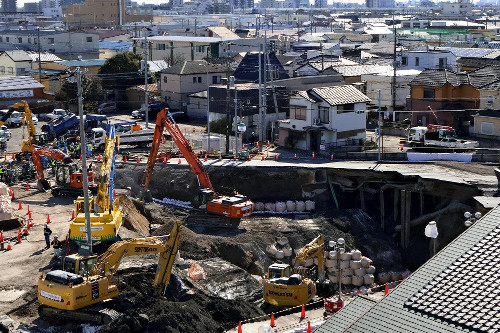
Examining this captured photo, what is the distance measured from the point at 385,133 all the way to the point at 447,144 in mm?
6852

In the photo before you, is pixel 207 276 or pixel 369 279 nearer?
pixel 207 276

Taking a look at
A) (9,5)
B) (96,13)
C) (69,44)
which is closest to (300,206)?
(69,44)

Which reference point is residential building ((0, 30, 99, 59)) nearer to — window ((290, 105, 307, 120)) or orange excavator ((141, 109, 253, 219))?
window ((290, 105, 307, 120))

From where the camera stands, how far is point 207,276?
90.1ft

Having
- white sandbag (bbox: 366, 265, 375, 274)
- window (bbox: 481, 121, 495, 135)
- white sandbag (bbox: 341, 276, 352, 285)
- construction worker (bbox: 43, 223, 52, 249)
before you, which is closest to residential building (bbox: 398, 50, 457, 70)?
window (bbox: 481, 121, 495, 135)

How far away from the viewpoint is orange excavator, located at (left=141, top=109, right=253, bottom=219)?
1341 inches

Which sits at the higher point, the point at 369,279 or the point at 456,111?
Result: the point at 456,111

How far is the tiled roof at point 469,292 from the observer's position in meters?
16.2

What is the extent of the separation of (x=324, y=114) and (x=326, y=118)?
240mm

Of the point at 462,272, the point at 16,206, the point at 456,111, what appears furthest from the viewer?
the point at 456,111

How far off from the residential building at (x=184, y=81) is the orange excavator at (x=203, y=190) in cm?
2141

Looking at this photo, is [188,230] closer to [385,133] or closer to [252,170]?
[252,170]

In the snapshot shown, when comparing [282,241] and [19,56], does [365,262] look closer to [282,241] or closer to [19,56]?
[282,241]

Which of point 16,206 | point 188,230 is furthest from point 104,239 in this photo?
point 16,206
